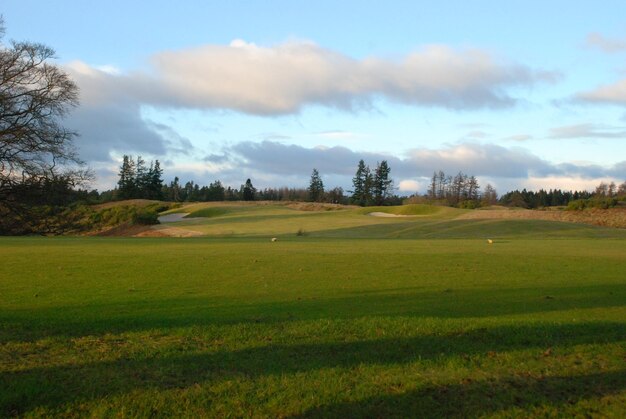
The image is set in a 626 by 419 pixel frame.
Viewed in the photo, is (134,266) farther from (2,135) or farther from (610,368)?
(610,368)

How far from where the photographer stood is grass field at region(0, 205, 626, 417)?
6621 millimetres

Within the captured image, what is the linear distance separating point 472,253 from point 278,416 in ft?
66.5

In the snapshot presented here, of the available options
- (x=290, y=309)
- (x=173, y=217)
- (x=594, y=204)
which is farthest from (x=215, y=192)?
(x=290, y=309)

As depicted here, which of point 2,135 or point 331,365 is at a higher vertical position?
point 2,135

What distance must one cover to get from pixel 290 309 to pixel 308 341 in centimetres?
293

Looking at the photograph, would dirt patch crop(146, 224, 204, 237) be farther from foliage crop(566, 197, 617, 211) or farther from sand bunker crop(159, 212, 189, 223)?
foliage crop(566, 197, 617, 211)

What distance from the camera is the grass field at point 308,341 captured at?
662cm

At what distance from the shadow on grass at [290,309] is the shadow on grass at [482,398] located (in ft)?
13.4

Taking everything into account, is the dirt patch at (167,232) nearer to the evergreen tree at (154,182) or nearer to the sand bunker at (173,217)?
the sand bunker at (173,217)

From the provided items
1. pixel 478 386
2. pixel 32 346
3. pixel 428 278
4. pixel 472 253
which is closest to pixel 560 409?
pixel 478 386

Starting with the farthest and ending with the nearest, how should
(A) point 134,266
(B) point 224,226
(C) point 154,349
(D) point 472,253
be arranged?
(B) point 224,226 < (D) point 472,253 < (A) point 134,266 < (C) point 154,349

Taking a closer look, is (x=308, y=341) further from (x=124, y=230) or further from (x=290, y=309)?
(x=124, y=230)

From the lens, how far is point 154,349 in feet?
28.3

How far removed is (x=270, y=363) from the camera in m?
8.00
